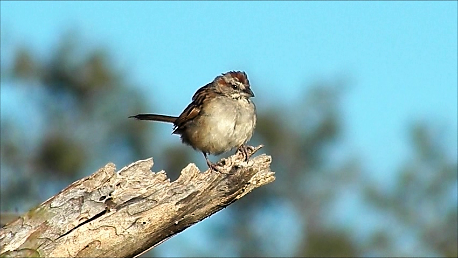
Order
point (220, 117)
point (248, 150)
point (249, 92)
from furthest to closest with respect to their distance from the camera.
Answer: point (249, 92) → point (220, 117) → point (248, 150)

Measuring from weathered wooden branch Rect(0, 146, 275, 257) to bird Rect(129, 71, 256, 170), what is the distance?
1697 mm

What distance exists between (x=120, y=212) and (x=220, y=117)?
8.08ft

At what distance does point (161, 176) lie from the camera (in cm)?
571

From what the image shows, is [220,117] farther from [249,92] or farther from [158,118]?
[158,118]

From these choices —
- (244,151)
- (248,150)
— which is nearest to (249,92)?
(248,150)

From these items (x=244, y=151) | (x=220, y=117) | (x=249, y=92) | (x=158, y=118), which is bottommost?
(x=244, y=151)

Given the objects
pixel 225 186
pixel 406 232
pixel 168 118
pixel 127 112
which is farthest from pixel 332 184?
pixel 225 186

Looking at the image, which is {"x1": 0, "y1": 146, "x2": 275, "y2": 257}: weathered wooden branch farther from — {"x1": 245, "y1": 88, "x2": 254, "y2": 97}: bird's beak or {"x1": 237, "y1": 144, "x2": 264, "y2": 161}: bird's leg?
{"x1": 245, "y1": 88, "x2": 254, "y2": 97}: bird's beak

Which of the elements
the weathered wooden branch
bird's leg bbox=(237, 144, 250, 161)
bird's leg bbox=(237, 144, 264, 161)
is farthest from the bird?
the weathered wooden branch

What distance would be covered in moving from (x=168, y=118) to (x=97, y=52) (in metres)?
14.5

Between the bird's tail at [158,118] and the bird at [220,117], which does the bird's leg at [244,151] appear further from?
the bird's tail at [158,118]

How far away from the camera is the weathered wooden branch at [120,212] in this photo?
5387 millimetres

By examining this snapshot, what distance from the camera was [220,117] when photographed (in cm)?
786

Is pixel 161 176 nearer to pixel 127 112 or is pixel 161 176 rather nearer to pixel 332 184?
pixel 127 112
